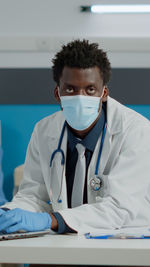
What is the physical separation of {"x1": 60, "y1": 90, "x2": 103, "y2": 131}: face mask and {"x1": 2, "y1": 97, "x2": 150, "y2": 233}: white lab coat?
74 millimetres

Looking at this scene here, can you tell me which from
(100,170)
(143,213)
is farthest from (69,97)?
(143,213)

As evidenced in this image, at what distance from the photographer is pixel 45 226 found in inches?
45.7

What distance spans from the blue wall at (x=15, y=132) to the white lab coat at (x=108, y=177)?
1.41 meters

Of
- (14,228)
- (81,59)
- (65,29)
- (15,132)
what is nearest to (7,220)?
(14,228)

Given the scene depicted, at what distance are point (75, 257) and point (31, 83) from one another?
7.59ft

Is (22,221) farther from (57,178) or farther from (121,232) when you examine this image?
(57,178)

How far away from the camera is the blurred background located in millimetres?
3006

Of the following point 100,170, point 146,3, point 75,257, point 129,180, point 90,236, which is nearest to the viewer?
point 75,257

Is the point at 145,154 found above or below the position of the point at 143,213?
above

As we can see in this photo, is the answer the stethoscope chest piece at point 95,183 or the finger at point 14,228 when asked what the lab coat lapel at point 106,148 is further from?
the finger at point 14,228

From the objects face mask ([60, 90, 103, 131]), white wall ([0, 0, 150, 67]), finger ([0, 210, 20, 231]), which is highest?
white wall ([0, 0, 150, 67])

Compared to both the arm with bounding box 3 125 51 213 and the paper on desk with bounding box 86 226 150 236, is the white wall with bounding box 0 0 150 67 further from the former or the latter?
the paper on desk with bounding box 86 226 150 236

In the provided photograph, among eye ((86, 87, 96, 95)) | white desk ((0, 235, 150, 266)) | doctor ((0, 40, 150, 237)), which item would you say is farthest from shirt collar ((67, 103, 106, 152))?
white desk ((0, 235, 150, 266))

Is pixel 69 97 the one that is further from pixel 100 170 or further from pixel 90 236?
pixel 90 236
